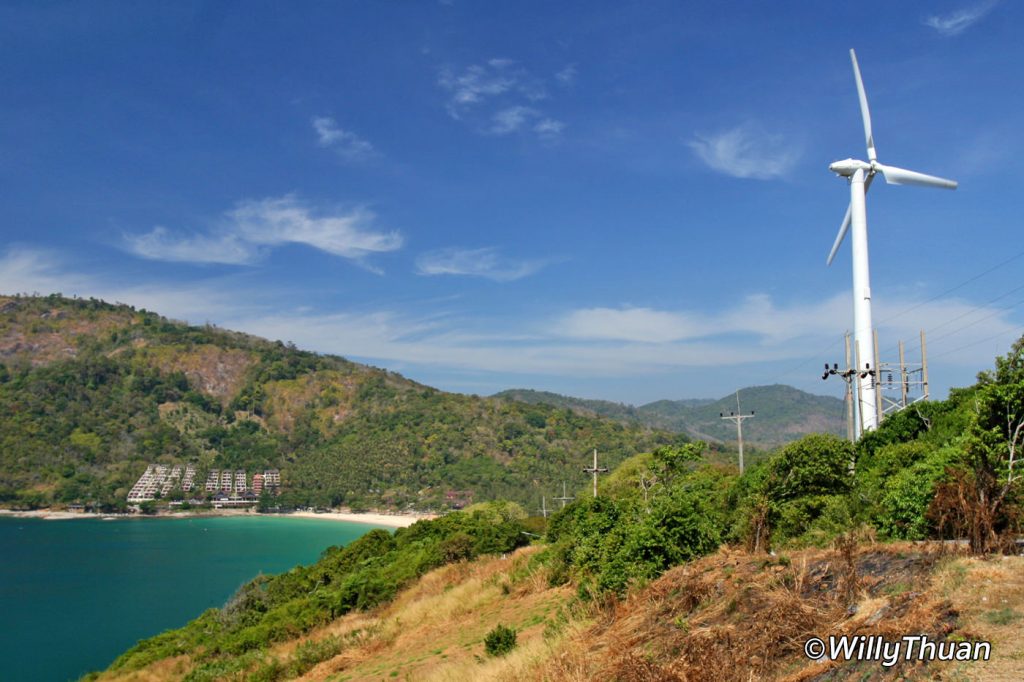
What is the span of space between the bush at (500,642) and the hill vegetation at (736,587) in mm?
276

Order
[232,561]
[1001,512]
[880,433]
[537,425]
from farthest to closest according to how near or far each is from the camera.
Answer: [537,425] < [232,561] < [880,433] < [1001,512]

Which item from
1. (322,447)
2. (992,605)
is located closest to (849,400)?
(992,605)

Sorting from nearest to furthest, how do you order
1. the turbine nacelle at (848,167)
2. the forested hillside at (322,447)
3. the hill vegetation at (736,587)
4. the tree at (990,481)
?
the hill vegetation at (736,587)
the tree at (990,481)
the turbine nacelle at (848,167)
the forested hillside at (322,447)

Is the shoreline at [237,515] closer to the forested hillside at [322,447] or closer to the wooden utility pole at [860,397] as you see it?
the forested hillside at [322,447]

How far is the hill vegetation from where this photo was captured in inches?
318

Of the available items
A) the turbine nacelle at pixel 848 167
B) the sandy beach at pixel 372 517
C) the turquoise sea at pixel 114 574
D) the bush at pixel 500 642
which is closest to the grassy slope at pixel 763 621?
the bush at pixel 500 642

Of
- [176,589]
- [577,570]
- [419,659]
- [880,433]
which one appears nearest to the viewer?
[419,659]

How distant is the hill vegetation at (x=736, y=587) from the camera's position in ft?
26.5

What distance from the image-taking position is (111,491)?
157 m

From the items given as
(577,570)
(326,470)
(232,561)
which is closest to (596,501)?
(577,570)

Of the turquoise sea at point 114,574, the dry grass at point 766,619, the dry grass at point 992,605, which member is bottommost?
the turquoise sea at point 114,574

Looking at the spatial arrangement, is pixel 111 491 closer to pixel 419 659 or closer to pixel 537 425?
pixel 537 425

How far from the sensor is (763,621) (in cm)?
876

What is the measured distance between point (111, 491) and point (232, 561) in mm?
83085
